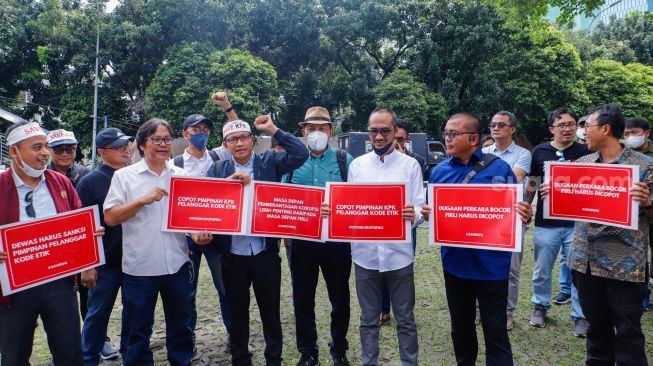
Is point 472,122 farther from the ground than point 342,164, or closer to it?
farther from the ground

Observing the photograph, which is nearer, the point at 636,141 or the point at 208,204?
the point at 208,204

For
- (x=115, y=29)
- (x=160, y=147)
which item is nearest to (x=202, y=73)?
(x=115, y=29)

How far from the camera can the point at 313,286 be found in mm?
4285

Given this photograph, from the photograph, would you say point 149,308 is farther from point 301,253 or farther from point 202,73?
point 202,73

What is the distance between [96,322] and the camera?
390 centimetres

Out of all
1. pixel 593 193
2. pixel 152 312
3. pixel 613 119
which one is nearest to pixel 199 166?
→ pixel 152 312

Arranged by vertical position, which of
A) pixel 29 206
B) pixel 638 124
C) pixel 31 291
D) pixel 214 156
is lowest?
pixel 31 291

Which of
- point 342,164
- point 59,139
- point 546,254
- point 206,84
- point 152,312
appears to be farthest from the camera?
point 206,84

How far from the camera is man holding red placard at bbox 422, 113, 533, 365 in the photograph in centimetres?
337

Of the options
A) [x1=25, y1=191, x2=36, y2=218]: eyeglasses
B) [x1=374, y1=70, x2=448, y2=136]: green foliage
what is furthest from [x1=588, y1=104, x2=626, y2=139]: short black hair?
[x1=374, y1=70, x2=448, y2=136]: green foliage

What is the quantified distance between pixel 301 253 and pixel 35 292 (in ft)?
6.93

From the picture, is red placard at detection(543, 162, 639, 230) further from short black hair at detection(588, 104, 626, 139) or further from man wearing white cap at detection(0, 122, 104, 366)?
man wearing white cap at detection(0, 122, 104, 366)

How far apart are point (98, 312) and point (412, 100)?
2196 centimetres

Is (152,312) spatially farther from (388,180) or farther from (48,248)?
(388,180)
